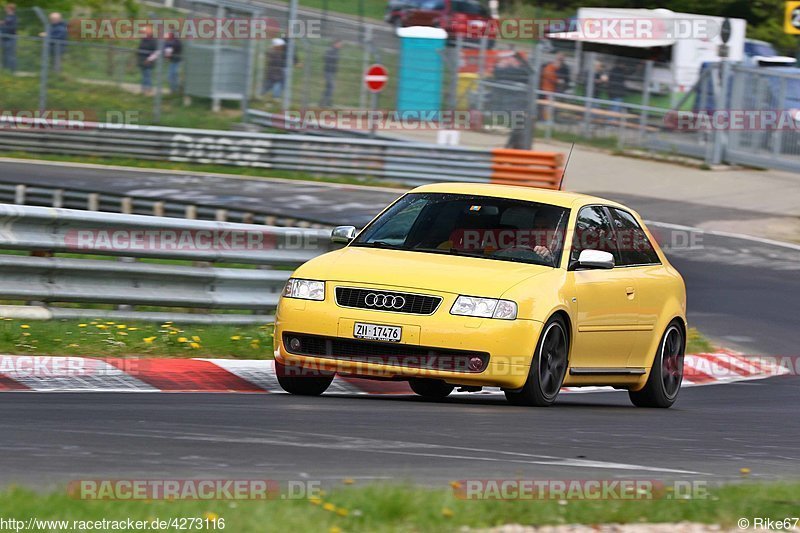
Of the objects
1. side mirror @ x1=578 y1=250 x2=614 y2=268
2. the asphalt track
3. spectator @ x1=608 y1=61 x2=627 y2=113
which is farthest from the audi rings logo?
spectator @ x1=608 y1=61 x2=627 y2=113

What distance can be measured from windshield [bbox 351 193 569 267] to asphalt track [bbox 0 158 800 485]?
100 cm

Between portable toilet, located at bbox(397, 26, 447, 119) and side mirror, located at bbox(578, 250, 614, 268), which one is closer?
side mirror, located at bbox(578, 250, 614, 268)

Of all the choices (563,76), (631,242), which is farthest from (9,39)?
(631,242)

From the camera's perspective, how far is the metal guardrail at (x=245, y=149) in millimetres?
27094

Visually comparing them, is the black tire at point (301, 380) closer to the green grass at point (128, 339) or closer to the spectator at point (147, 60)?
the green grass at point (128, 339)

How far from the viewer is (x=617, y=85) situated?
3231 centimetres

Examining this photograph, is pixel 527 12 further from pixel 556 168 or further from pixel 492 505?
pixel 492 505

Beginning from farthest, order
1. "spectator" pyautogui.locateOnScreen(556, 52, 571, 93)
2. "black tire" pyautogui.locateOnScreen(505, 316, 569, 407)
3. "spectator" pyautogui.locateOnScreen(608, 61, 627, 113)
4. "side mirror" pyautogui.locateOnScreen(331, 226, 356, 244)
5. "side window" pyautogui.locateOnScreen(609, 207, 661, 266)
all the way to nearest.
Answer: "spectator" pyautogui.locateOnScreen(556, 52, 571, 93) < "spectator" pyautogui.locateOnScreen(608, 61, 627, 113) < "side window" pyautogui.locateOnScreen(609, 207, 661, 266) < "side mirror" pyautogui.locateOnScreen(331, 226, 356, 244) < "black tire" pyautogui.locateOnScreen(505, 316, 569, 407)

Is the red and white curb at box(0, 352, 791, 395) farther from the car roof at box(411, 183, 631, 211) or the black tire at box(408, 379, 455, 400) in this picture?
the car roof at box(411, 183, 631, 211)

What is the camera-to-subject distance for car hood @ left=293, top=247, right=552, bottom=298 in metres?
8.82

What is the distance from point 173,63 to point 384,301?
22.8 meters

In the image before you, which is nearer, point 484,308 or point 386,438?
point 386,438

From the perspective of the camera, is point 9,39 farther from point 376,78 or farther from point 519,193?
point 519,193

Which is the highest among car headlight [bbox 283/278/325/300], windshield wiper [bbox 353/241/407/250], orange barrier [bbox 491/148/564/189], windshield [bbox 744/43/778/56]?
windshield [bbox 744/43/778/56]
